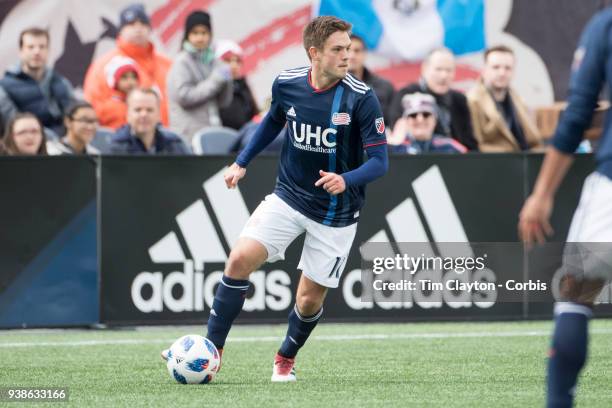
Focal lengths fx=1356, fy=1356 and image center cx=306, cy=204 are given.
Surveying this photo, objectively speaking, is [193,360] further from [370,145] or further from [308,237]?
[370,145]

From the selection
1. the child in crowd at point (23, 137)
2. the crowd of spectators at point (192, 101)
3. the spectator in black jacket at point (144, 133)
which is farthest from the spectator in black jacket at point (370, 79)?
the child in crowd at point (23, 137)

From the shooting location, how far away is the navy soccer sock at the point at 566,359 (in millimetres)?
5246

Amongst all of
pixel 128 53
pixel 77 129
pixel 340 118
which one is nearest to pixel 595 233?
pixel 340 118

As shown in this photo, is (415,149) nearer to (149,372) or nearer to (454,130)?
(454,130)

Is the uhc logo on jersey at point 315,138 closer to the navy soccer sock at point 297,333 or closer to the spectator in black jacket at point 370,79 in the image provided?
the navy soccer sock at point 297,333

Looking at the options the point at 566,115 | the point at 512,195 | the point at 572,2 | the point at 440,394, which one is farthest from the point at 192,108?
the point at 566,115

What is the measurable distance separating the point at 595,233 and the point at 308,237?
10.0 feet

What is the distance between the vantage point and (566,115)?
5230mm

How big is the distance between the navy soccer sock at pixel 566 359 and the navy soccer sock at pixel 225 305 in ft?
9.93

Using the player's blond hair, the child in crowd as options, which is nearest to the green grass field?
the child in crowd

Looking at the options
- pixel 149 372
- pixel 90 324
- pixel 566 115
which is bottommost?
pixel 90 324

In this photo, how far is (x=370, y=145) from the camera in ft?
25.5

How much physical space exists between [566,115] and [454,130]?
7.86 metres

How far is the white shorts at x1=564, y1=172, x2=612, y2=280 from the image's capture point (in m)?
5.24
